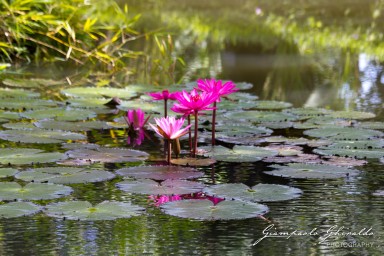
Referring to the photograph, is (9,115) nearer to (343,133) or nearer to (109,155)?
(109,155)

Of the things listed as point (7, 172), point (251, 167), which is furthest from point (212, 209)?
point (7, 172)

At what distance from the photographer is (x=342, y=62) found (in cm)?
525

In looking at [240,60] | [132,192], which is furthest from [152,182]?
[240,60]

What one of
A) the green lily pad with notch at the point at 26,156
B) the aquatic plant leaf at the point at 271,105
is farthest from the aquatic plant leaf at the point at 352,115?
the green lily pad with notch at the point at 26,156

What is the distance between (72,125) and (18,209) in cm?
113

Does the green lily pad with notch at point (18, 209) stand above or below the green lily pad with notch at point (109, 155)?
below

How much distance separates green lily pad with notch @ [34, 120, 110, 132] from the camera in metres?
3.18

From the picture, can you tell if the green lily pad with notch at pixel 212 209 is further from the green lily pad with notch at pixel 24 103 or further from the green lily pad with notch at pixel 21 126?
the green lily pad with notch at pixel 24 103

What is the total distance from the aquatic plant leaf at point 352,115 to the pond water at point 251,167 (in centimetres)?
5

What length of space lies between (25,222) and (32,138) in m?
0.97

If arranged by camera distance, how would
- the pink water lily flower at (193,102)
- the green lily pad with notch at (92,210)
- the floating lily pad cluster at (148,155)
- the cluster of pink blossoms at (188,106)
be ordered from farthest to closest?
1. the pink water lily flower at (193,102)
2. the cluster of pink blossoms at (188,106)
3. the floating lily pad cluster at (148,155)
4. the green lily pad with notch at (92,210)

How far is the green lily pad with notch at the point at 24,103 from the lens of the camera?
360 cm

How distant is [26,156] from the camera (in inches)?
106

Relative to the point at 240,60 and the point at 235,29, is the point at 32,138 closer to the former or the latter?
the point at 240,60
